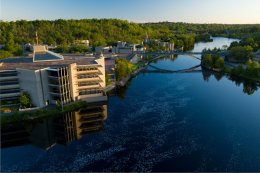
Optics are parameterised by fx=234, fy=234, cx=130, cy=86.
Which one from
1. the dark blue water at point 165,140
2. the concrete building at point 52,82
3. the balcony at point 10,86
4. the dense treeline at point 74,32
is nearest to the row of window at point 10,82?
the concrete building at point 52,82

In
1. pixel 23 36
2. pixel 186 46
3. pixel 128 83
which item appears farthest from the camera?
pixel 186 46

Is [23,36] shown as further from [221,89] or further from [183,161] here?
[183,161]

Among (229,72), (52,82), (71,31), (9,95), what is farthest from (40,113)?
(71,31)

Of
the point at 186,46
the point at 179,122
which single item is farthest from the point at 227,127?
the point at 186,46

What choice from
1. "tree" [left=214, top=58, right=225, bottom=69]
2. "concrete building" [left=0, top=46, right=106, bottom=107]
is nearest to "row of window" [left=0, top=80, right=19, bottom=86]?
Answer: "concrete building" [left=0, top=46, right=106, bottom=107]

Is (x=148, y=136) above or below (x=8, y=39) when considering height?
below

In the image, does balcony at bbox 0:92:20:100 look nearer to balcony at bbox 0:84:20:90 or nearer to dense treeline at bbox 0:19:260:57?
balcony at bbox 0:84:20:90

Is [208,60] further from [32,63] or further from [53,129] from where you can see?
[53,129]

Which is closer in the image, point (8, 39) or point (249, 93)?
point (249, 93)

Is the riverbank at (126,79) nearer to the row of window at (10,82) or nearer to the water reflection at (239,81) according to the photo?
the water reflection at (239,81)
